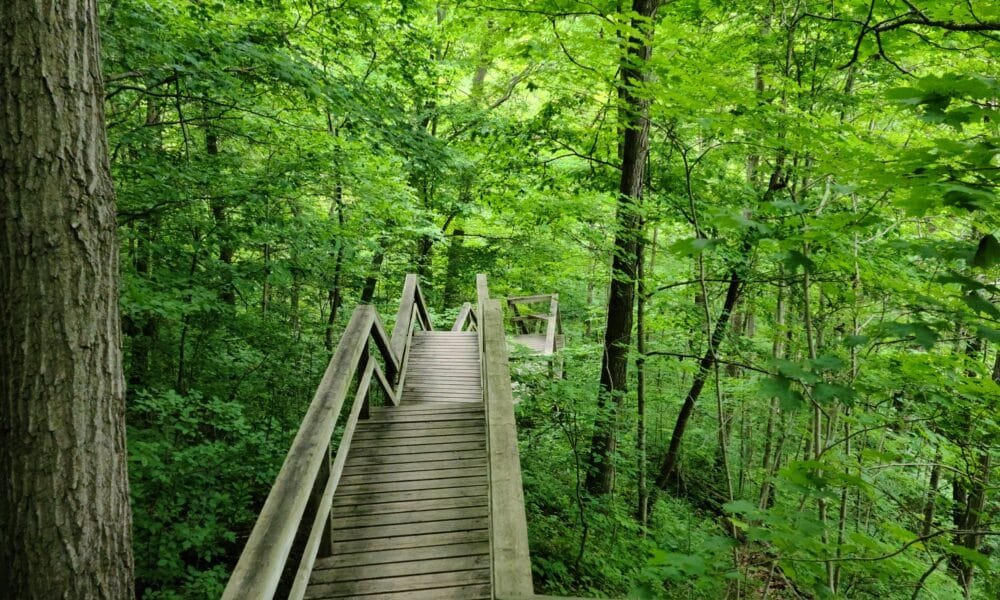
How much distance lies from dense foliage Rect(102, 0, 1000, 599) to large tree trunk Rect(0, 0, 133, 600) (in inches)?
64.2

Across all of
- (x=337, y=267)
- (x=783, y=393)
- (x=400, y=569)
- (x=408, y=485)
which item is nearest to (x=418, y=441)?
(x=408, y=485)

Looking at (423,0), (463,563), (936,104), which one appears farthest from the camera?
(423,0)

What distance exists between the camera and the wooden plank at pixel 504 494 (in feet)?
5.96

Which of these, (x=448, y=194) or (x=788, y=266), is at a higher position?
(x=448, y=194)

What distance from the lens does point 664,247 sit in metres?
3.07

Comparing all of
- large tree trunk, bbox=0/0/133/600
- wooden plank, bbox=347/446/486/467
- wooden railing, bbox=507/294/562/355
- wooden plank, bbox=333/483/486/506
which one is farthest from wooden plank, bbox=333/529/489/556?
wooden railing, bbox=507/294/562/355

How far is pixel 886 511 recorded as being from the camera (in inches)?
322

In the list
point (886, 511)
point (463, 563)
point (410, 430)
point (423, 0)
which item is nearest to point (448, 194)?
point (423, 0)

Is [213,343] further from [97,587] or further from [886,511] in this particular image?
[886,511]

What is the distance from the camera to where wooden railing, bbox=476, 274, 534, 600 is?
1810 mm

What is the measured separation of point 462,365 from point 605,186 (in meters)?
3.21

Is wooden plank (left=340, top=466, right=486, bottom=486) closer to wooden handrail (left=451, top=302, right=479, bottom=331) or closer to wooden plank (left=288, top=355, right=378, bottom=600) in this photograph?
wooden plank (left=288, top=355, right=378, bottom=600)

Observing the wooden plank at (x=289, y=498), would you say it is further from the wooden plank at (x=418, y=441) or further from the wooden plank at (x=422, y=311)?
the wooden plank at (x=422, y=311)

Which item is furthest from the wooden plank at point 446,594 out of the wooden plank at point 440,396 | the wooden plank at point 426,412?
the wooden plank at point 440,396
